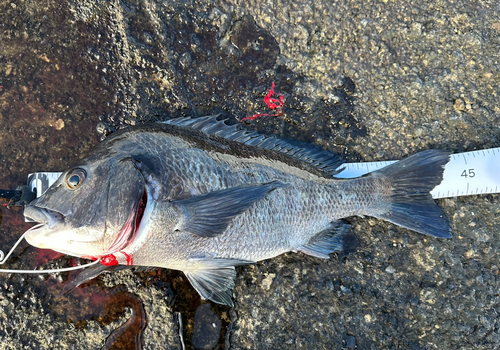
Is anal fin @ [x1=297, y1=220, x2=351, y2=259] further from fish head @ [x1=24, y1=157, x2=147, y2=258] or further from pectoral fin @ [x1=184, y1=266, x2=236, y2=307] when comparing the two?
fish head @ [x1=24, y1=157, x2=147, y2=258]

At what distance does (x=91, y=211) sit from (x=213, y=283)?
36.2 inches

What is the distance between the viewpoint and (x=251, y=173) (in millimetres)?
2348

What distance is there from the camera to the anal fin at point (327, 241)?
97.9 inches

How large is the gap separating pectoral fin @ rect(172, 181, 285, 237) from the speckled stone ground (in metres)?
0.65

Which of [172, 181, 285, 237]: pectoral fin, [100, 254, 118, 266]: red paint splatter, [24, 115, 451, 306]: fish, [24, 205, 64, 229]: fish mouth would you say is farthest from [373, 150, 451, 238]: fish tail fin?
[24, 205, 64, 229]: fish mouth

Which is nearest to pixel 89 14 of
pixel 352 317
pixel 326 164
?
pixel 326 164

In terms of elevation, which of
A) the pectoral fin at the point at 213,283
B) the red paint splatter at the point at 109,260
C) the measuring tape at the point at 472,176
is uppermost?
the measuring tape at the point at 472,176

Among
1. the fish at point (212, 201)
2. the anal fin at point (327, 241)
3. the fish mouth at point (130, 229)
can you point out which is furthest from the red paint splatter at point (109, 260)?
the anal fin at point (327, 241)

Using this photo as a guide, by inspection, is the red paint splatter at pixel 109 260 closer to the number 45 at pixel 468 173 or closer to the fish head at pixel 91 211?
the fish head at pixel 91 211

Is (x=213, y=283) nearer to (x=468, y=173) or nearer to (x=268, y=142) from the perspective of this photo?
(x=268, y=142)

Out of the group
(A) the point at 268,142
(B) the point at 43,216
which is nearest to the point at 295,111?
(A) the point at 268,142

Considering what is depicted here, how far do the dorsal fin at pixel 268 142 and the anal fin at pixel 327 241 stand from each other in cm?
39

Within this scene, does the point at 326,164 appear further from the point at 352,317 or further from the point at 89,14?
the point at 89,14

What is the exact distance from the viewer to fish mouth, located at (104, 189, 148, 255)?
199cm
